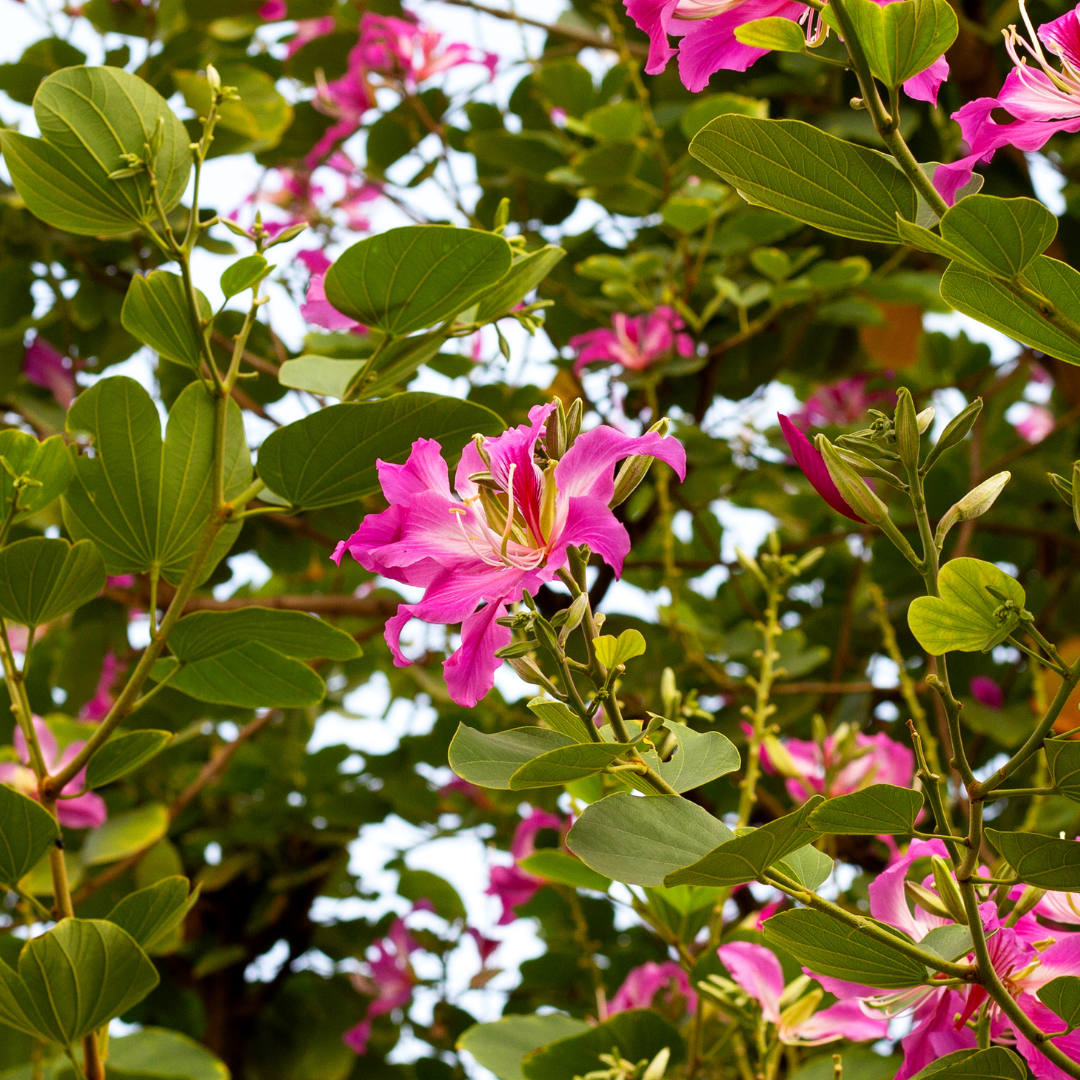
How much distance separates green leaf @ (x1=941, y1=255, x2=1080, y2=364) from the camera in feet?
1.47

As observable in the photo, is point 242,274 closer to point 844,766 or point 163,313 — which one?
point 163,313

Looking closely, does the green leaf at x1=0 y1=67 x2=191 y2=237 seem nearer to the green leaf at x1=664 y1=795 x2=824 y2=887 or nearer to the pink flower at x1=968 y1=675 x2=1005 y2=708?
the green leaf at x1=664 y1=795 x2=824 y2=887

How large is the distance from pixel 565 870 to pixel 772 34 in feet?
1.74

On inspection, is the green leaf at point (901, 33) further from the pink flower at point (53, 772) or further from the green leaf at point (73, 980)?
the pink flower at point (53, 772)

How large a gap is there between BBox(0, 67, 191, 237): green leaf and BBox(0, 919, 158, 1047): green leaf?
374mm

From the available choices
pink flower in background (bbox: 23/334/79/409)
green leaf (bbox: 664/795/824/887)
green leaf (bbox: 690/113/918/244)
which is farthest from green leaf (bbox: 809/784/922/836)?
pink flower in background (bbox: 23/334/79/409)

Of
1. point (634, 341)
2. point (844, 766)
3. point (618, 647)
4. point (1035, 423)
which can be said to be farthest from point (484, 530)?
point (1035, 423)

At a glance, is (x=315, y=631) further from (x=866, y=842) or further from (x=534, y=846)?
(x=866, y=842)

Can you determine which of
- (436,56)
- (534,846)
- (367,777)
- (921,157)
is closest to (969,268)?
(534,846)

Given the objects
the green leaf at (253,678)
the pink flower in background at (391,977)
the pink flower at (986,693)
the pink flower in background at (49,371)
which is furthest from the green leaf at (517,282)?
the pink flower in background at (391,977)

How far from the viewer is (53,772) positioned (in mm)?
1178

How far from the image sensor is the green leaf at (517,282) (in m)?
0.66

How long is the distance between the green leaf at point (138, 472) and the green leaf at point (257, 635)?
0.04 m

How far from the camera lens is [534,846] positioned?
1.27 metres
